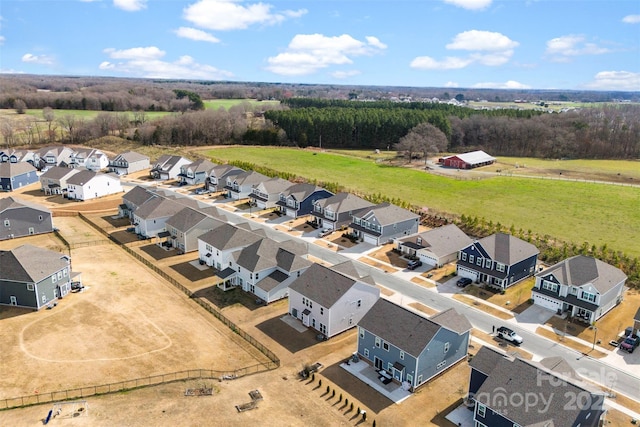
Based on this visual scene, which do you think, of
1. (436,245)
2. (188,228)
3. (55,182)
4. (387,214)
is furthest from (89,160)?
(436,245)

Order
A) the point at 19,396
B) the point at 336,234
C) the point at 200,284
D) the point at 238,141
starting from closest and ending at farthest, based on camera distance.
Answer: the point at 19,396 < the point at 200,284 < the point at 336,234 < the point at 238,141

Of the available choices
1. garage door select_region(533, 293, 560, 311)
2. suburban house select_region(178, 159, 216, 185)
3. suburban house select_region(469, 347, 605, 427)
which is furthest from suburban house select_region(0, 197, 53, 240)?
garage door select_region(533, 293, 560, 311)

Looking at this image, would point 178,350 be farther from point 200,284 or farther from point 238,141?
point 238,141

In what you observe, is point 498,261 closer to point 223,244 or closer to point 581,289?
point 581,289

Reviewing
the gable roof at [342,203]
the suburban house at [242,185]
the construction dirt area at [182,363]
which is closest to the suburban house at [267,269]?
the construction dirt area at [182,363]

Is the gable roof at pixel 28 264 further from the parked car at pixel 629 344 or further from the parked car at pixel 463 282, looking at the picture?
the parked car at pixel 629 344

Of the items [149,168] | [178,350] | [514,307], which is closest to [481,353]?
[514,307]
